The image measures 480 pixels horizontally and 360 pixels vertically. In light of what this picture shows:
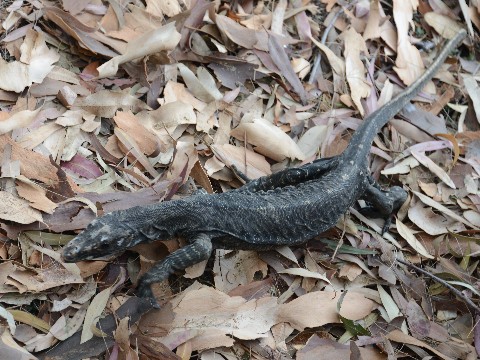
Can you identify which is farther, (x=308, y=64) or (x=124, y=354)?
(x=308, y=64)

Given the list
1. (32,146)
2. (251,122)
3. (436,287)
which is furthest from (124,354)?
(436,287)

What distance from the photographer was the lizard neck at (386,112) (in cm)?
452

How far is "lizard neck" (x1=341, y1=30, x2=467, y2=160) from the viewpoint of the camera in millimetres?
4522

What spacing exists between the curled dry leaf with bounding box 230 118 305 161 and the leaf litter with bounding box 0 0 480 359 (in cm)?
1

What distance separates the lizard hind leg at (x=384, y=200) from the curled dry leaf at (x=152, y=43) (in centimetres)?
195

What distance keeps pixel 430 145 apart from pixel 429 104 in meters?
0.51

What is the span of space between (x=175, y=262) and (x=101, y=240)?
0.50 meters

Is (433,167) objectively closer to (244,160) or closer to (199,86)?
(244,160)

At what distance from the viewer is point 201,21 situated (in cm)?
482

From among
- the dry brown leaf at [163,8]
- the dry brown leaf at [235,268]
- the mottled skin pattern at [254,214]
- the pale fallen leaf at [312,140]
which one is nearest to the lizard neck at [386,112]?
the mottled skin pattern at [254,214]

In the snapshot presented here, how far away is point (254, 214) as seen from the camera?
3967 millimetres

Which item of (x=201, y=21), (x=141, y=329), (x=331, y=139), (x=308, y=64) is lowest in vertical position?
(x=141, y=329)

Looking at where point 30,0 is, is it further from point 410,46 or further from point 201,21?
point 410,46

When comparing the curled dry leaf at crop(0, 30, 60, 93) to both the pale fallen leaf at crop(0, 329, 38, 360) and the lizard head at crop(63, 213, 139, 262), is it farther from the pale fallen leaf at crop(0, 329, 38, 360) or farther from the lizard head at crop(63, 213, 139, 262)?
the pale fallen leaf at crop(0, 329, 38, 360)
